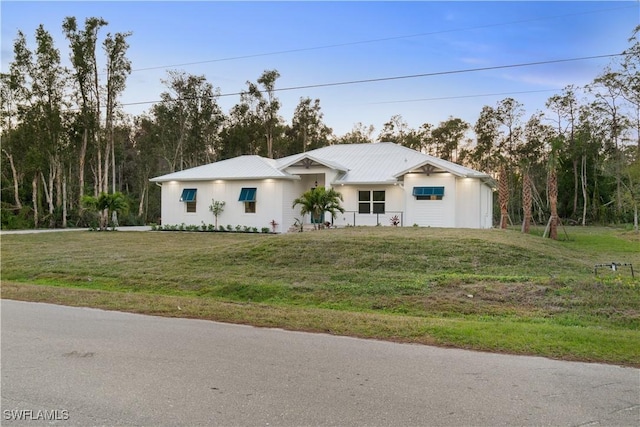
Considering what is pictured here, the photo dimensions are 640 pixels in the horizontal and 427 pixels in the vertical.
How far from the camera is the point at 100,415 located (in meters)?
3.49

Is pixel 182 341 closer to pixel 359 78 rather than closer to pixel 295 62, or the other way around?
pixel 359 78

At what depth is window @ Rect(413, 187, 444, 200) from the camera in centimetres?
2348

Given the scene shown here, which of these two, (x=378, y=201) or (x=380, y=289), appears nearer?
(x=380, y=289)

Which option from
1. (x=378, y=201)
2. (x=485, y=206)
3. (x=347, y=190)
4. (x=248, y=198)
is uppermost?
(x=347, y=190)

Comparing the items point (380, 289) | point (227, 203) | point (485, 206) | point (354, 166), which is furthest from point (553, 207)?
point (227, 203)

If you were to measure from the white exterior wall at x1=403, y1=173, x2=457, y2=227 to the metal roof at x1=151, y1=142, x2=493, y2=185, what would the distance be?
533 mm

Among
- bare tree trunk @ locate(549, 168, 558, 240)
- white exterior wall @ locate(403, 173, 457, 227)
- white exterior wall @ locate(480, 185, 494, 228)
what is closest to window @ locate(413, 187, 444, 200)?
white exterior wall @ locate(403, 173, 457, 227)

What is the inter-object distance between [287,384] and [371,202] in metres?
21.5

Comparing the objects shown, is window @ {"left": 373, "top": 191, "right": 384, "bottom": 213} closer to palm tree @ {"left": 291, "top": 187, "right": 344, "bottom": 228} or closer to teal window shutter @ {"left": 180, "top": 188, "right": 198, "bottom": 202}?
palm tree @ {"left": 291, "top": 187, "right": 344, "bottom": 228}

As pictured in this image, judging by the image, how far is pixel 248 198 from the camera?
83.4 feet

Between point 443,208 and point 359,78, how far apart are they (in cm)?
919

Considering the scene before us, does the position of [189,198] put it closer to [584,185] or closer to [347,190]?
[347,190]

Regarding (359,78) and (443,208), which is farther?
(443,208)

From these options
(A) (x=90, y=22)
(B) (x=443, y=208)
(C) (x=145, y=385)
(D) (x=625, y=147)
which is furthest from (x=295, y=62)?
(D) (x=625, y=147)
